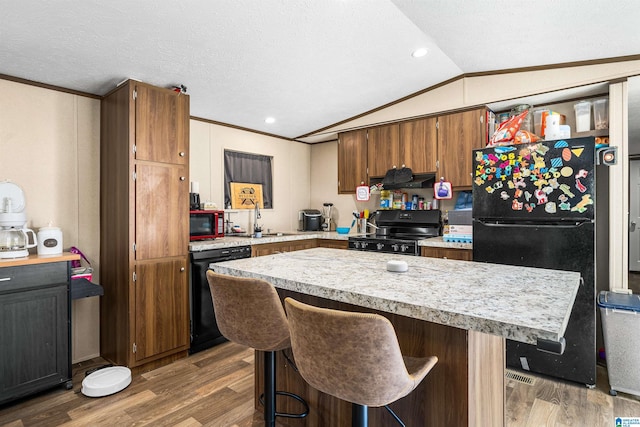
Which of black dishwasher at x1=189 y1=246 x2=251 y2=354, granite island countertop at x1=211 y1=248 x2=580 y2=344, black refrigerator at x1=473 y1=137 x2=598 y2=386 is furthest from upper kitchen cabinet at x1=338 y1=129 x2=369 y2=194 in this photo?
granite island countertop at x1=211 y1=248 x2=580 y2=344

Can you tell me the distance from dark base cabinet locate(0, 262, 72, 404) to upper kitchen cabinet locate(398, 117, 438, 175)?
3312 millimetres

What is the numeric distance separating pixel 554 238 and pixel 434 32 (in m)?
1.73

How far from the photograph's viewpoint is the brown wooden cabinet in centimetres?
307

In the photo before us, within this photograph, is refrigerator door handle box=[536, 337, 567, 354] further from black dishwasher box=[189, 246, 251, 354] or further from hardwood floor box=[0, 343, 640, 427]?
black dishwasher box=[189, 246, 251, 354]

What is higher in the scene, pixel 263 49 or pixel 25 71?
pixel 263 49

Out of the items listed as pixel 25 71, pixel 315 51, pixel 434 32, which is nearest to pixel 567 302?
pixel 434 32

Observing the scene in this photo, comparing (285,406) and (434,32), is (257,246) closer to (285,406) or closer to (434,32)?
(285,406)

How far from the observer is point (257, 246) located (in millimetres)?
3537

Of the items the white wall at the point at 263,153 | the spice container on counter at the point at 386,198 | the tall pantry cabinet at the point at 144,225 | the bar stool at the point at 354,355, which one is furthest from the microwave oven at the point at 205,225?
the bar stool at the point at 354,355

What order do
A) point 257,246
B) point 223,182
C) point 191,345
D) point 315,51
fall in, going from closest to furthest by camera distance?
point 315,51 < point 191,345 < point 257,246 < point 223,182

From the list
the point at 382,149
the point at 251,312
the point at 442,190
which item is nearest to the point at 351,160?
the point at 382,149

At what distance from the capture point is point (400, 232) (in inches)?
162

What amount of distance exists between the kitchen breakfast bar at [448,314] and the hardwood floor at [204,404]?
2.41 feet

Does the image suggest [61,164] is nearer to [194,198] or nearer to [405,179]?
[194,198]
